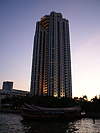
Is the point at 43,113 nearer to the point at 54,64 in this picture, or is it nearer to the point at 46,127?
the point at 46,127

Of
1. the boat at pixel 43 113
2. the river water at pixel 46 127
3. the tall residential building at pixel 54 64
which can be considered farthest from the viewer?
the tall residential building at pixel 54 64

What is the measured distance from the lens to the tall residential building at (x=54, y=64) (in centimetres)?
15225

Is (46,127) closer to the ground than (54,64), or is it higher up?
closer to the ground

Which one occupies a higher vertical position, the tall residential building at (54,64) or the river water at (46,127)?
the tall residential building at (54,64)

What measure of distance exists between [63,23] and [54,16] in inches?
665

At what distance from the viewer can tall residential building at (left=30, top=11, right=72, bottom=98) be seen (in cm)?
15225

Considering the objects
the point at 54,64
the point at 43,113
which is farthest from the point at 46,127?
the point at 54,64

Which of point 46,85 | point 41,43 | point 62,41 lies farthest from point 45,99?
point 41,43

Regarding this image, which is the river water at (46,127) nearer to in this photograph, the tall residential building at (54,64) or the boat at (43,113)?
the boat at (43,113)

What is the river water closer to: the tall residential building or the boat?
the boat

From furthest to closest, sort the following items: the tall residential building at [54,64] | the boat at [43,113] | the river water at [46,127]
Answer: the tall residential building at [54,64] → the boat at [43,113] → the river water at [46,127]

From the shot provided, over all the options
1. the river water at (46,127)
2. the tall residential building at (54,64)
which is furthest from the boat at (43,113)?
the tall residential building at (54,64)

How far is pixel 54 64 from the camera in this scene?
524 ft

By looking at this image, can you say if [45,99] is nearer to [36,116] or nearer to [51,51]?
[36,116]
